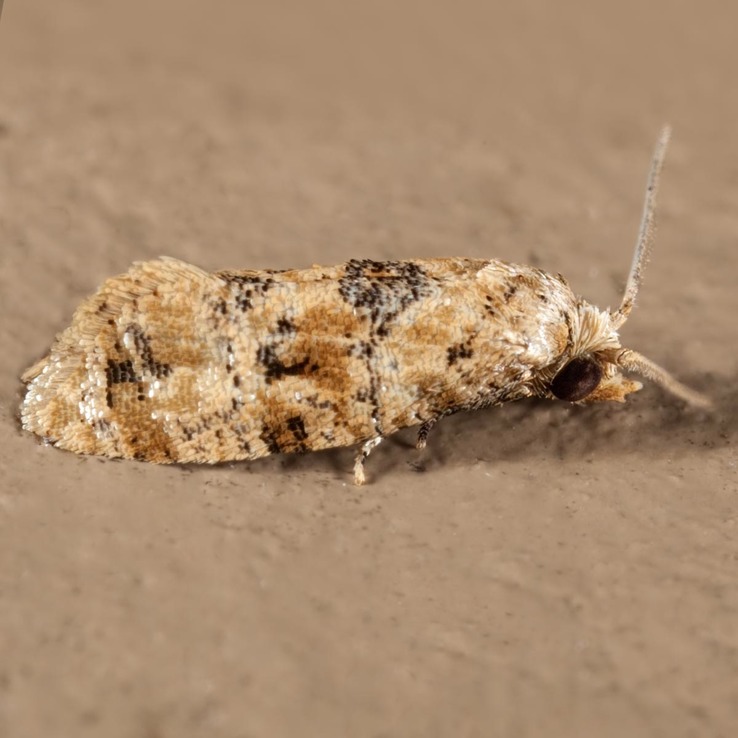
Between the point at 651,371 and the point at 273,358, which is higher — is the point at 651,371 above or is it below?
above

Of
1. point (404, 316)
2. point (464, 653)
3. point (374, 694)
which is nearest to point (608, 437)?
point (404, 316)

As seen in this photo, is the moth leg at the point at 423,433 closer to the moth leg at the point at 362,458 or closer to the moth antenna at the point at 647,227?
the moth leg at the point at 362,458

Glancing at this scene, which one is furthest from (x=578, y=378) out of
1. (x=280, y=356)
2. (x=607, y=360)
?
(x=280, y=356)

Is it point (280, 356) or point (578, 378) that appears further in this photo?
point (578, 378)

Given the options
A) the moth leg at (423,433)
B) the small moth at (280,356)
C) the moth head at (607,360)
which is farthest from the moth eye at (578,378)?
the moth leg at (423,433)

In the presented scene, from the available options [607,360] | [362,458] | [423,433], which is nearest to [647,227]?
[607,360]

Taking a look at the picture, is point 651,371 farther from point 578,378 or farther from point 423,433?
point 423,433

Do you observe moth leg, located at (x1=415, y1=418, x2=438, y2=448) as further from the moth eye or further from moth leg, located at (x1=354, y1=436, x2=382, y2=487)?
the moth eye
